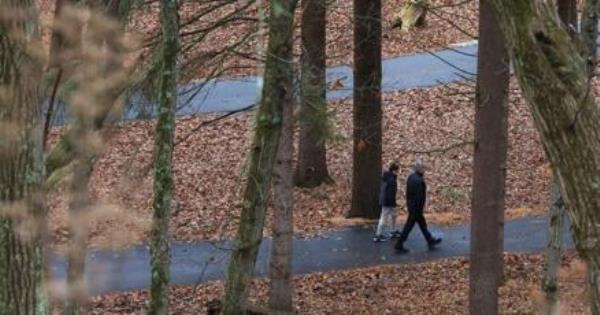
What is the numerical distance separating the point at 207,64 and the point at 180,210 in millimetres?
8425

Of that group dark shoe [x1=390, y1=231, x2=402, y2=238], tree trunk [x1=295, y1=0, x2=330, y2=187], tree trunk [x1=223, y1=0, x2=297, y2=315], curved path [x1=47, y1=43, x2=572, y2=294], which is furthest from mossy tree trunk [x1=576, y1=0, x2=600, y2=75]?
dark shoe [x1=390, y1=231, x2=402, y2=238]

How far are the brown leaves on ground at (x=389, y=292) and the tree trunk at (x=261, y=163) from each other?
18.7ft

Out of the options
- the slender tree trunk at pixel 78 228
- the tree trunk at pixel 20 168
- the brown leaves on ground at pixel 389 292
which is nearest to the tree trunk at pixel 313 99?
the brown leaves on ground at pixel 389 292

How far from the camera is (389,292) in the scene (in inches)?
552

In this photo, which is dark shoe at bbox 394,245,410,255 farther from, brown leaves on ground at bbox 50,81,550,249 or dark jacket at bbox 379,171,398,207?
brown leaves on ground at bbox 50,81,550,249

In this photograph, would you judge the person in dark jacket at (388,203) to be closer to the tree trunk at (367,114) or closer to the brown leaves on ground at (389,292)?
the brown leaves on ground at (389,292)

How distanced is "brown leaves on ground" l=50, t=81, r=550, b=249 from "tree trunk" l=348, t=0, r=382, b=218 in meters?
0.60

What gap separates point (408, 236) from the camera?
1677cm

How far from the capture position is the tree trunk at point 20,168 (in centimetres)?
397

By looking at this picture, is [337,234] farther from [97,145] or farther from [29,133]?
[29,133]

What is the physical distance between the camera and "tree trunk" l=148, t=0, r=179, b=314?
6516 mm

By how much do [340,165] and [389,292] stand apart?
772 centimetres

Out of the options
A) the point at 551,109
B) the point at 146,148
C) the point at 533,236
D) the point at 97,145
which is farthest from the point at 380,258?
the point at 551,109

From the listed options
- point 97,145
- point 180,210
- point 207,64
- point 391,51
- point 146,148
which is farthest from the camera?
point 391,51
